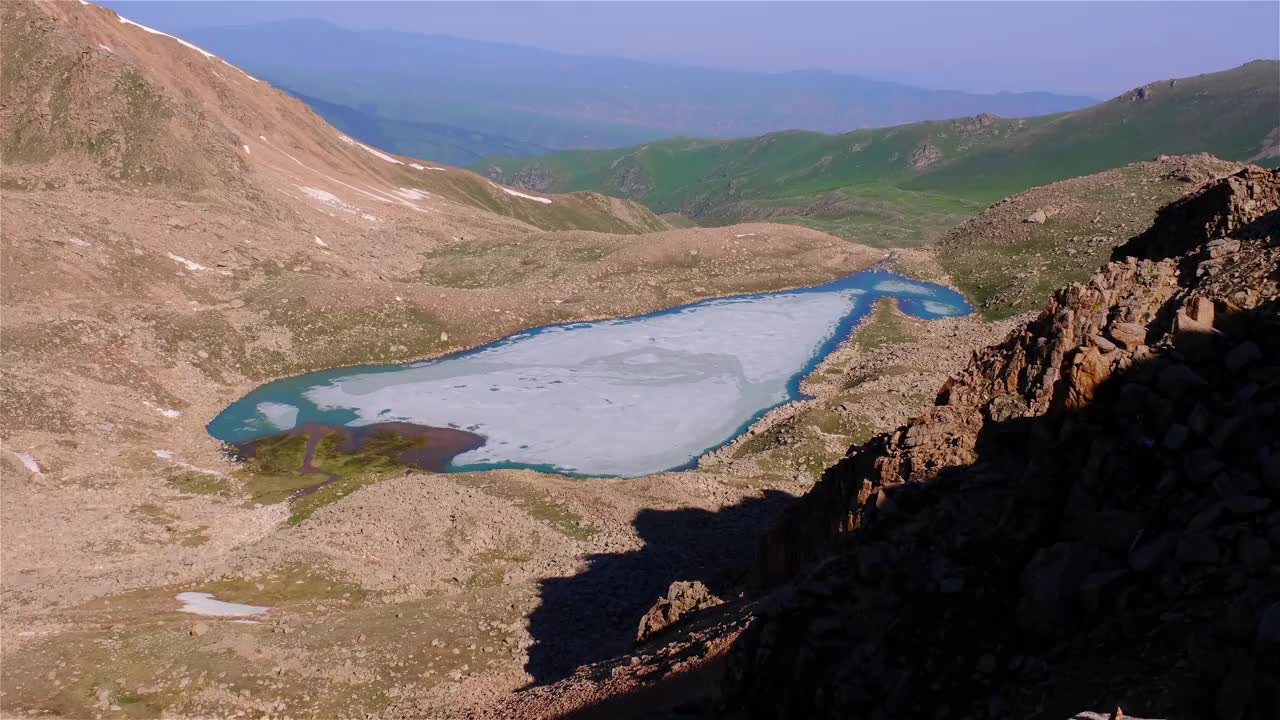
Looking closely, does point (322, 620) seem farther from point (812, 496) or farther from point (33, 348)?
point (33, 348)

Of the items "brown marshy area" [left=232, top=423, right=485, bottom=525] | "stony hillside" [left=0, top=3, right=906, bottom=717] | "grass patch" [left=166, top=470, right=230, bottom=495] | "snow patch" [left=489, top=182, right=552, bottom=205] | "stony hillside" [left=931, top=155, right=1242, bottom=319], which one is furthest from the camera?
"snow patch" [left=489, top=182, right=552, bottom=205]

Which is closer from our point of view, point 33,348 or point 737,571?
point 737,571

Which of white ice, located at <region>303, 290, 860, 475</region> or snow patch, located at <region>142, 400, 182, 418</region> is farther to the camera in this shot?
snow patch, located at <region>142, 400, 182, 418</region>

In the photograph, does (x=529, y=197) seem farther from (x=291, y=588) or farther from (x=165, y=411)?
(x=291, y=588)

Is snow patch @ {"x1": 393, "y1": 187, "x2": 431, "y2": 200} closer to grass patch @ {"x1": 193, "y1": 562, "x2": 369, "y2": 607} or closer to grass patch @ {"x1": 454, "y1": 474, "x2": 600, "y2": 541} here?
grass patch @ {"x1": 454, "y1": 474, "x2": 600, "y2": 541}

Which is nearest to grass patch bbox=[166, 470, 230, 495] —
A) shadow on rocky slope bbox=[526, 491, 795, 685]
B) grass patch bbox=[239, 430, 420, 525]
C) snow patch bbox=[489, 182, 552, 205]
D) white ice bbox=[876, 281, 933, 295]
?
grass patch bbox=[239, 430, 420, 525]

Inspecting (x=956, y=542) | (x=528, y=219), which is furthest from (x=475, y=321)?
(x=528, y=219)
